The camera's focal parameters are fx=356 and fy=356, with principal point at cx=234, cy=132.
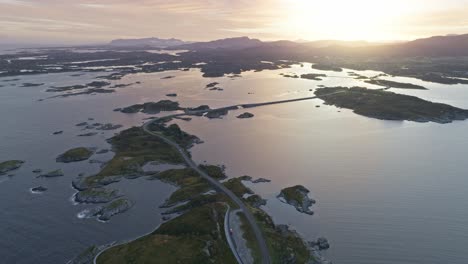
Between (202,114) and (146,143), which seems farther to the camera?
Answer: (202,114)

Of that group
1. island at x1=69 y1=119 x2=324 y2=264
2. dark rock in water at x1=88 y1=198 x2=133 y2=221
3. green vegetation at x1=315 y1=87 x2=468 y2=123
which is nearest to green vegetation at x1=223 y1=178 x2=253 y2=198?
island at x1=69 y1=119 x2=324 y2=264

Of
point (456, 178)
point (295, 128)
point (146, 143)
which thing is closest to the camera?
point (456, 178)

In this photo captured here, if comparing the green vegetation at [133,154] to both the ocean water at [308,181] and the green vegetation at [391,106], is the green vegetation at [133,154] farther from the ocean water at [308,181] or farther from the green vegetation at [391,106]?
the green vegetation at [391,106]

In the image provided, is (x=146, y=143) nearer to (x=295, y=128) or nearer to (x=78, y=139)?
(x=78, y=139)

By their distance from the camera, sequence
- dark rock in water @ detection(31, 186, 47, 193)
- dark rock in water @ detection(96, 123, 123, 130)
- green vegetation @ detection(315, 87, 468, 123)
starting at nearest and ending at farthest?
dark rock in water @ detection(31, 186, 47, 193) < dark rock in water @ detection(96, 123, 123, 130) < green vegetation @ detection(315, 87, 468, 123)

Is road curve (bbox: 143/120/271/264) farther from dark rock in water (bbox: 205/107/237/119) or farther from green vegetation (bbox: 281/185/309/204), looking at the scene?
dark rock in water (bbox: 205/107/237/119)

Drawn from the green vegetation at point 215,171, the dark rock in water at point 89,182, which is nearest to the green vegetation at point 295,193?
the green vegetation at point 215,171

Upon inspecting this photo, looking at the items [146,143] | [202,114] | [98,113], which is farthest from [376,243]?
[98,113]
